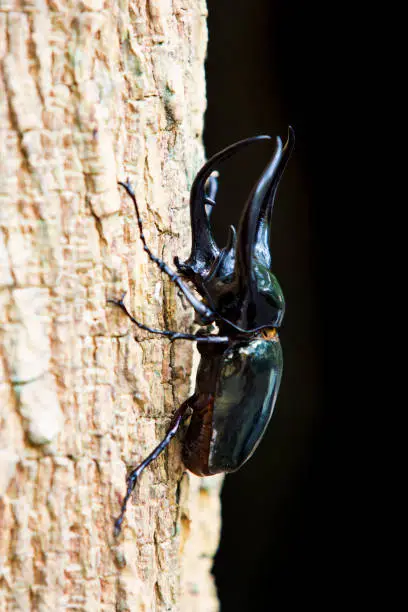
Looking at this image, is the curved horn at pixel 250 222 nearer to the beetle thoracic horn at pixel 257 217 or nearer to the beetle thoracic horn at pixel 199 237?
the beetle thoracic horn at pixel 257 217

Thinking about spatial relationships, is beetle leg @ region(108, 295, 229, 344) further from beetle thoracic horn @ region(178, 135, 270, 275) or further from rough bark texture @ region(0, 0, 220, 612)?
beetle thoracic horn @ region(178, 135, 270, 275)

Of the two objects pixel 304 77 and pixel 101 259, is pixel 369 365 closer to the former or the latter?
pixel 304 77

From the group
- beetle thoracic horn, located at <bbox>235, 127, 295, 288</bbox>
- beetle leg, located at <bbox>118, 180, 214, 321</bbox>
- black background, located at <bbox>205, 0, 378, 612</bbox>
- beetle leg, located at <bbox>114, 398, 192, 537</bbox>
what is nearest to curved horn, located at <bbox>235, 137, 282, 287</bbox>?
beetle thoracic horn, located at <bbox>235, 127, 295, 288</bbox>

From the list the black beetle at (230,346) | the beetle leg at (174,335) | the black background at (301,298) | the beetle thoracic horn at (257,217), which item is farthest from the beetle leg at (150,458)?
the black background at (301,298)

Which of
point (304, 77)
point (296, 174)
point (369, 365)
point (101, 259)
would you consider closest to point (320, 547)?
point (369, 365)

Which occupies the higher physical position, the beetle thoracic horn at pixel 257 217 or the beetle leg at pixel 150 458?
the beetle thoracic horn at pixel 257 217
